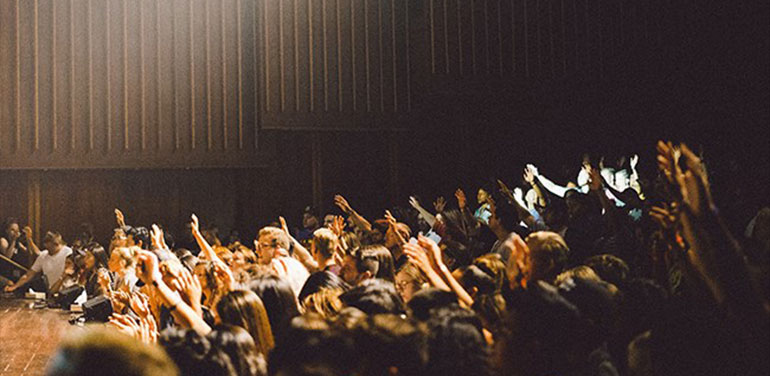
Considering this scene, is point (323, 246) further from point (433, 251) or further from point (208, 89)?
point (208, 89)

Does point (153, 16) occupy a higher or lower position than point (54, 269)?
higher

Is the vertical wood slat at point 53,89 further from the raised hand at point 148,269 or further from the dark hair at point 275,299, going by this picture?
the dark hair at point 275,299

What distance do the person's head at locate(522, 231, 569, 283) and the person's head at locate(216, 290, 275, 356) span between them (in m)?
1.43

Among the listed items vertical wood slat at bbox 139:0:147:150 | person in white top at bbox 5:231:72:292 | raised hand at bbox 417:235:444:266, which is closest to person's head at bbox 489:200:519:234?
raised hand at bbox 417:235:444:266

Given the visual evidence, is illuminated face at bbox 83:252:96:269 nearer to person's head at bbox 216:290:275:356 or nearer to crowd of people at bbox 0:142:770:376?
crowd of people at bbox 0:142:770:376

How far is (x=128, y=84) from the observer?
12898 mm

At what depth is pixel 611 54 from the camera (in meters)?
13.7

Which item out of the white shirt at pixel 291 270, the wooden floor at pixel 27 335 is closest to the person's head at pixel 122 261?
the wooden floor at pixel 27 335

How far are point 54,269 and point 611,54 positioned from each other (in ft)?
31.3

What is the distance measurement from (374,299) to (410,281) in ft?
4.15

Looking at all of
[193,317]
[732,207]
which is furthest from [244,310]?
[732,207]

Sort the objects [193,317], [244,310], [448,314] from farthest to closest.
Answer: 1. [193,317]
2. [244,310]
3. [448,314]

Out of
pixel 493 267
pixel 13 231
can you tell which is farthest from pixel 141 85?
pixel 493 267

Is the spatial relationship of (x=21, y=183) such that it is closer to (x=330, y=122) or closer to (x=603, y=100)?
(x=330, y=122)
